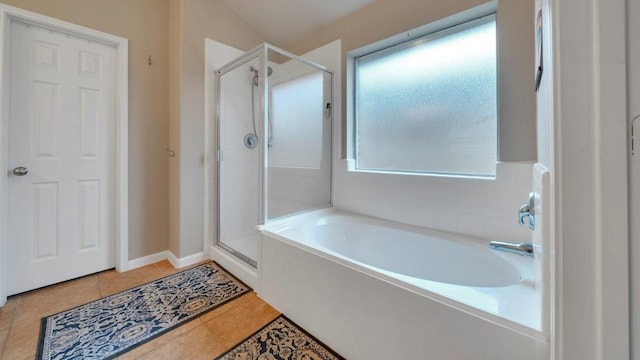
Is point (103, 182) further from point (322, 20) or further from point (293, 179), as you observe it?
point (322, 20)

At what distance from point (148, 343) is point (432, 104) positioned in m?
2.46

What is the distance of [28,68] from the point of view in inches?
67.9

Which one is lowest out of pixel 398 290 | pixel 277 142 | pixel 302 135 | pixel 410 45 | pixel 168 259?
pixel 168 259

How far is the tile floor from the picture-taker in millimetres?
1259

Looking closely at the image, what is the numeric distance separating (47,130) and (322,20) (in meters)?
2.53

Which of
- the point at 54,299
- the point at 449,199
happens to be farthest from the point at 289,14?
the point at 54,299

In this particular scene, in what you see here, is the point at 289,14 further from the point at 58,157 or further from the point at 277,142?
the point at 58,157

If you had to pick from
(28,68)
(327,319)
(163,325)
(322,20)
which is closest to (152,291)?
(163,325)

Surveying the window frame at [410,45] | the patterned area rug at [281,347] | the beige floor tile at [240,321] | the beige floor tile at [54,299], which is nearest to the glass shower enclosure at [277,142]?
the window frame at [410,45]

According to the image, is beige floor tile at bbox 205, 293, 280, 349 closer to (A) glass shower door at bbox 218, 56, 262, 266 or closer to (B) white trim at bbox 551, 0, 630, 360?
(A) glass shower door at bbox 218, 56, 262, 266

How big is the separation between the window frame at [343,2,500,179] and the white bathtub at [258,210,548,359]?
48 cm

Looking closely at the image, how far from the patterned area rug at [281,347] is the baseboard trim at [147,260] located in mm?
1550

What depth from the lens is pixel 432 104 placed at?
6.12 ft

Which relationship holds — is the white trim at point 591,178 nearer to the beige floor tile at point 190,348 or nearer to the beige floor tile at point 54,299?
the beige floor tile at point 190,348
